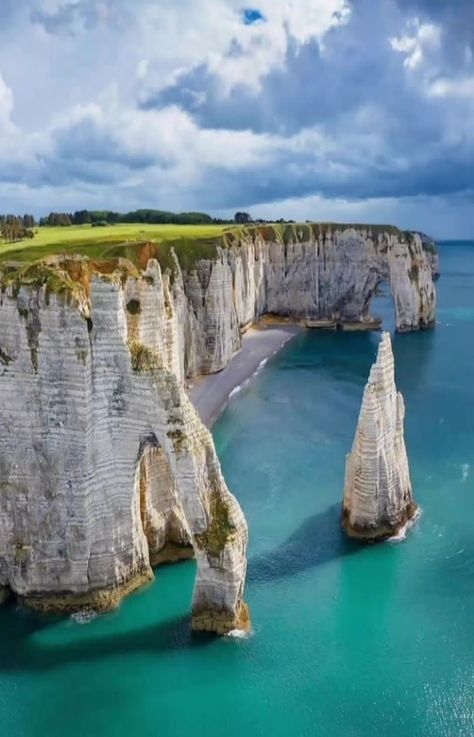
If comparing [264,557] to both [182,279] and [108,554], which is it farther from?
[182,279]

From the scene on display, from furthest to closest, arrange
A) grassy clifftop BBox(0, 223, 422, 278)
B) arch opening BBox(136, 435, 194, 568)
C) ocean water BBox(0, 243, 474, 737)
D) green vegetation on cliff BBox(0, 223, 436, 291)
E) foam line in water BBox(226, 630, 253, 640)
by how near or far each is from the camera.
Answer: grassy clifftop BBox(0, 223, 422, 278), green vegetation on cliff BBox(0, 223, 436, 291), arch opening BBox(136, 435, 194, 568), foam line in water BBox(226, 630, 253, 640), ocean water BBox(0, 243, 474, 737)

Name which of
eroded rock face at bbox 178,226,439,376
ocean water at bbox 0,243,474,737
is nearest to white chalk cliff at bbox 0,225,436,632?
ocean water at bbox 0,243,474,737

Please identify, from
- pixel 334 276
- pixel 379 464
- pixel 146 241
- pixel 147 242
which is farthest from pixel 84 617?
pixel 334 276

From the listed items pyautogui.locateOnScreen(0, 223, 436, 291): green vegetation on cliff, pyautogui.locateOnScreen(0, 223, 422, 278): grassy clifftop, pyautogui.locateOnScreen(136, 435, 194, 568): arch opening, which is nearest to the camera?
pyautogui.locateOnScreen(136, 435, 194, 568): arch opening

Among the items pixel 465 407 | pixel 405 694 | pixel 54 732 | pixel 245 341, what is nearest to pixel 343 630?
pixel 405 694

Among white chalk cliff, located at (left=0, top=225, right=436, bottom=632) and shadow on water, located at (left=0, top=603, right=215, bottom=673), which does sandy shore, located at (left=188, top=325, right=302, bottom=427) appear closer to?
white chalk cliff, located at (left=0, top=225, right=436, bottom=632)

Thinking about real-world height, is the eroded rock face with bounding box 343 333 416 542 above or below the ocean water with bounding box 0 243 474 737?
above
